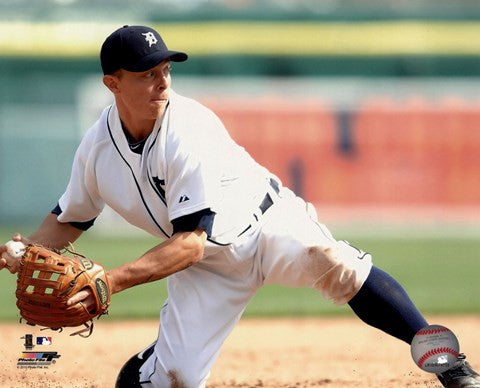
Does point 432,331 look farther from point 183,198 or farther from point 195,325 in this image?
point 183,198

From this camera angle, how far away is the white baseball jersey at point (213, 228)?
3660mm

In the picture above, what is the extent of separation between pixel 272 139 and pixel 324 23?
195cm

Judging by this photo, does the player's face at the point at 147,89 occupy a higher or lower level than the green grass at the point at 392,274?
higher

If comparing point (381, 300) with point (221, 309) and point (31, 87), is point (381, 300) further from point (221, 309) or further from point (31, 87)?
point (31, 87)

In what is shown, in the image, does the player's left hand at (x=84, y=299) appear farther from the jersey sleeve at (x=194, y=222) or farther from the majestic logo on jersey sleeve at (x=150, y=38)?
the majestic logo on jersey sleeve at (x=150, y=38)

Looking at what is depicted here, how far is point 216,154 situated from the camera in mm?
3637

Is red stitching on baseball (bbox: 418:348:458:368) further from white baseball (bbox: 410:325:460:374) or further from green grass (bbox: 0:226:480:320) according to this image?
green grass (bbox: 0:226:480:320)

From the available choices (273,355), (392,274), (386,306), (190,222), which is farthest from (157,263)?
(392,274)

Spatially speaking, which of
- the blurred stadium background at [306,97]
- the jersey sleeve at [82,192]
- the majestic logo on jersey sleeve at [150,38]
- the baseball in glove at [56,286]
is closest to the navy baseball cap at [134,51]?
the majestic logo on jersey sleeve at [150,38]

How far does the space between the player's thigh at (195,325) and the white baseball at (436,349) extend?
727 mm

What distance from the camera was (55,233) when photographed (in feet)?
13.4

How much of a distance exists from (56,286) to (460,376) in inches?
64.5

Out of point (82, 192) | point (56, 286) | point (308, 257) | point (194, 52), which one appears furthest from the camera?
point (194, 52)

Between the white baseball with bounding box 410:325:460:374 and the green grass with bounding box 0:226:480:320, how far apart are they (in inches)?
141
